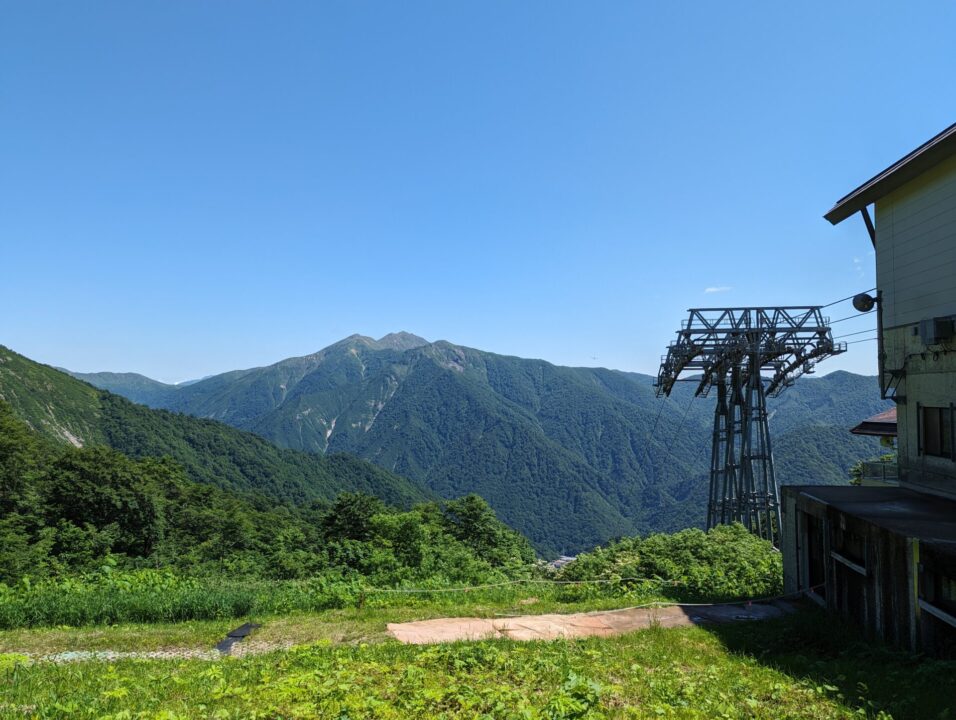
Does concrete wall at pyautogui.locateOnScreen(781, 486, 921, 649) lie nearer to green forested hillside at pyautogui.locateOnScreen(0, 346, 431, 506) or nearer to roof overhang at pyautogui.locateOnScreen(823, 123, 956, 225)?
roof overhang at pyautogui.locateOnScreen(823, 123, 956, 225)

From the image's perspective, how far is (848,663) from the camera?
753cm

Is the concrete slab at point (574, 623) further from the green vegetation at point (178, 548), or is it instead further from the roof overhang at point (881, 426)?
the roof overhang at point (881, 426)

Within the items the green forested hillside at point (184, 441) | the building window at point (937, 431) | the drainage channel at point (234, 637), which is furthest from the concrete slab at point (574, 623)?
the green forested hillside at point (184, 441)

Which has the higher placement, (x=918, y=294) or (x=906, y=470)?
(x=918, y=294)

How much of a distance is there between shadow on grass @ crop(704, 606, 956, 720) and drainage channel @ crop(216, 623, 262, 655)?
26.3ft

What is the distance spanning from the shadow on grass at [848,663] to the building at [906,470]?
51 cm

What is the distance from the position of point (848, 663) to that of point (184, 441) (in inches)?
6621

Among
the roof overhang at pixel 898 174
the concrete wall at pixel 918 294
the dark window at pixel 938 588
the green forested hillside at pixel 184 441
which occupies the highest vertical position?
the roof overhang at pixel 898 174

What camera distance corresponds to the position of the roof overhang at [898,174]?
452 inches

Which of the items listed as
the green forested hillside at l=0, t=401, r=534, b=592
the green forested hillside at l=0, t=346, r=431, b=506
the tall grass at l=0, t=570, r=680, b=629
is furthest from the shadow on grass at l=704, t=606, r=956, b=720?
the green forested hillside at l=0, t=346, r=431, b=506

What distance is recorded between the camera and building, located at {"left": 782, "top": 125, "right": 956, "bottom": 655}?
7906mm

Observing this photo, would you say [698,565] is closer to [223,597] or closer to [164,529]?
[223,597]

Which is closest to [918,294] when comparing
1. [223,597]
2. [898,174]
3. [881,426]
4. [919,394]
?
[919,394]

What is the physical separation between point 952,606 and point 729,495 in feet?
63.1
